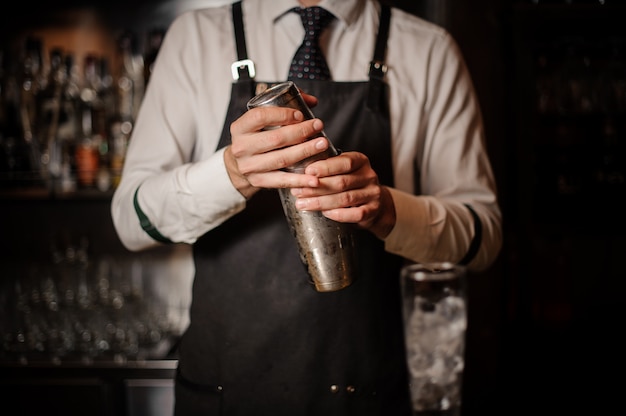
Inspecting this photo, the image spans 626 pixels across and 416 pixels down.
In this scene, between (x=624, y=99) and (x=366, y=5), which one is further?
(x=624, y=99)

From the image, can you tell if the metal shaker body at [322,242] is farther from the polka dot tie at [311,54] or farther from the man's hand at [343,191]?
the polka dot tie at [311,54]

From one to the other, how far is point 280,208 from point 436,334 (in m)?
0.49

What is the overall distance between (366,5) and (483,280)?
3.82ft

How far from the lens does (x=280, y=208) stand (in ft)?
4.10

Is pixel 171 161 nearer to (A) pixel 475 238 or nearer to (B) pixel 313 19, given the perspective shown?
(B) pixel 313 19

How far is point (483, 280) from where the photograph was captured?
2.15 metres

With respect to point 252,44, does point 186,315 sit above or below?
below

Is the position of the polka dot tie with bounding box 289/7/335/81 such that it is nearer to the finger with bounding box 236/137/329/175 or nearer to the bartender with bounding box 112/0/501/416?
the bartender with bounding box 112/0/501/416

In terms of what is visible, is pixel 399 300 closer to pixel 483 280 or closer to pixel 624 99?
pixel 483 280

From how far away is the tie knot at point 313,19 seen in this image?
1.28m

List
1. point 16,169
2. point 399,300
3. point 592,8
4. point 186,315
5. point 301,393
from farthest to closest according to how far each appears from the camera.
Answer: point 186,315 → point 16,169 → point 592,8 → point 399,300 → point 301,393

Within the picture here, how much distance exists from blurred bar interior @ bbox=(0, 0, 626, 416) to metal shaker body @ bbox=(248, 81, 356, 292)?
117 cm

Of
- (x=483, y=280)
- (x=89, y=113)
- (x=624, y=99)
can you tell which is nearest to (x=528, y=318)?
(x=483, y=280)

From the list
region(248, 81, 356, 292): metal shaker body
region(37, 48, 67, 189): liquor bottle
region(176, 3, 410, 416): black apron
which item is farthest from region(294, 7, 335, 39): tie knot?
region(37, 48, 67, 189): liquor bottle
